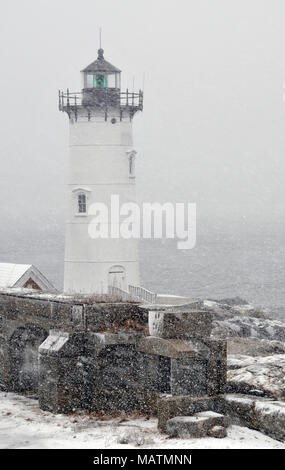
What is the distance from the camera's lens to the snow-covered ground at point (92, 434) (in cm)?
1140

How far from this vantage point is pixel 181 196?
152750 millimetres

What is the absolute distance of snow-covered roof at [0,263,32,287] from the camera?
19266 millimetres

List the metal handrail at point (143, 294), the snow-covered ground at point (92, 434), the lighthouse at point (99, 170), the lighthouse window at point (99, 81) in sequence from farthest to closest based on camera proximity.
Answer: the lighthouse window at point (99, 81) → the lighthouse at point (99, 170) → the metal handrail at point (143, 294) → the snow-covered ground at point (92, 434)

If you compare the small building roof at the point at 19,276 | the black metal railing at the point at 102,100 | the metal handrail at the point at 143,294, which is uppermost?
the black metal railing at the point at 102,100

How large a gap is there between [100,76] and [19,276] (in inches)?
563

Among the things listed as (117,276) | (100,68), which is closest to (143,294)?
(117,276)

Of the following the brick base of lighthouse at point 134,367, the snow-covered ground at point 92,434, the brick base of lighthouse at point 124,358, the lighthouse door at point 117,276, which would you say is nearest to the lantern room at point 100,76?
the lighthouse door at point 117,276

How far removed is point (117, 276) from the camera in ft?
102

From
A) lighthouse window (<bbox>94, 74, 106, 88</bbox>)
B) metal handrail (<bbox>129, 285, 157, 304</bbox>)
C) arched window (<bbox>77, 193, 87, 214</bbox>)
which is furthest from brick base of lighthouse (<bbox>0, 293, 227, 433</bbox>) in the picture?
lighthouse window (<bbox>94, 74, 106, 88</bbox>)

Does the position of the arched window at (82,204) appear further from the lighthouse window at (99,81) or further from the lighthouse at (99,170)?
the lighthouse window at (99,81)

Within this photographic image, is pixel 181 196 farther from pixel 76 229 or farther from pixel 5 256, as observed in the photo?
pixel 76 229

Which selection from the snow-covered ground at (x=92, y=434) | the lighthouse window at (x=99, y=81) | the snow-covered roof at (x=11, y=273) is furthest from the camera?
the lighthouse window at (x=99, y=81)
